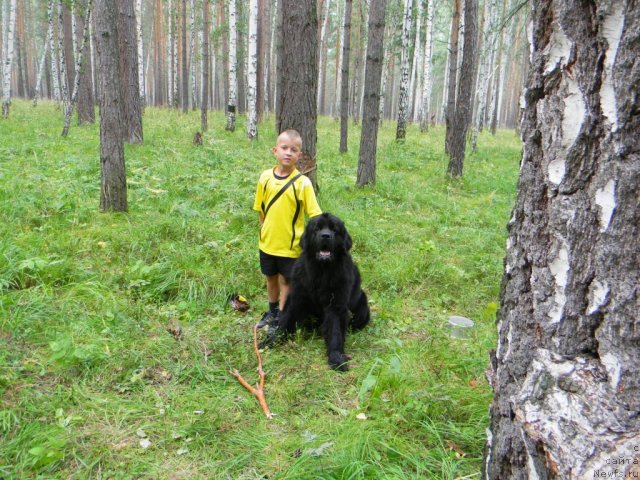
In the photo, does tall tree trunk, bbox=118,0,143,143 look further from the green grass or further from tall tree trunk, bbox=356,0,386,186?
tall tree trunk, bbox=356,0,386,186

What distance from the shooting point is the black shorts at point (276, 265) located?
4.06 metres

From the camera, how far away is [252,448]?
2.56 m

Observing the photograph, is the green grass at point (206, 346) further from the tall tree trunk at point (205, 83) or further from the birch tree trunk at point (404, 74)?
the birch tree trunk at point (404, 74)

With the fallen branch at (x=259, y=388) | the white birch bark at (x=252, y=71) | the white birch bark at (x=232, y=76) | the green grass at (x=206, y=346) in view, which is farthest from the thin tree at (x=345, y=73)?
the fallen branch at (x=259, y=388)

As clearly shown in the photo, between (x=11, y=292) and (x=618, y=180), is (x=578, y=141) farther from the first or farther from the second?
(x=11, y=292)

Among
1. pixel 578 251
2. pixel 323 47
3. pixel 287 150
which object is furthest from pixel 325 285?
pixel 323 47

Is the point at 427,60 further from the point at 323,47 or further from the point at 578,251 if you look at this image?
the point at 578,251

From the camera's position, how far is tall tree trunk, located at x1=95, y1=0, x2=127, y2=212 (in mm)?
5715

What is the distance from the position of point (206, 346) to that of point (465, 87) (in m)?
8.41

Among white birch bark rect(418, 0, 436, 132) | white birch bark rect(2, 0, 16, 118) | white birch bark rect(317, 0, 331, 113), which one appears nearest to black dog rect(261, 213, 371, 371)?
white birch bark rect(2, 0, 16, 118)

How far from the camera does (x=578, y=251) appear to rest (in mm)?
1267

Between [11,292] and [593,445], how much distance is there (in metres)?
4.26

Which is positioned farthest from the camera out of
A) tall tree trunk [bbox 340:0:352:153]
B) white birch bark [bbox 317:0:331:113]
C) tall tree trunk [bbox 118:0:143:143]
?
white birch bark [bbox 317:0:331:113]

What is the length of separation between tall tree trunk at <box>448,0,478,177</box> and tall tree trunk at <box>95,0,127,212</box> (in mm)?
6990
